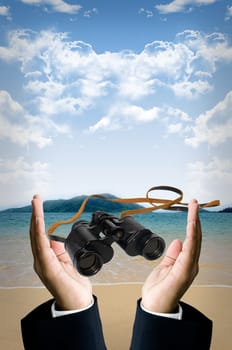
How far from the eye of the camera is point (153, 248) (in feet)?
2.77

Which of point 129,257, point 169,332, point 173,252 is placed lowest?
point 129,257

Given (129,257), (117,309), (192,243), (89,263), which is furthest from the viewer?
(129,257)

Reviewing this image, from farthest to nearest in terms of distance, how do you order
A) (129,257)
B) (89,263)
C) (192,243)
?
(129,257)
(89,263)
(192,243)

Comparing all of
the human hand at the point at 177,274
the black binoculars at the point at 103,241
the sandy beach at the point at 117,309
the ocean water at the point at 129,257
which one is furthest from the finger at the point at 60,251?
the ocean water at the point at 129,257

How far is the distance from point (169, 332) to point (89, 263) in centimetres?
19

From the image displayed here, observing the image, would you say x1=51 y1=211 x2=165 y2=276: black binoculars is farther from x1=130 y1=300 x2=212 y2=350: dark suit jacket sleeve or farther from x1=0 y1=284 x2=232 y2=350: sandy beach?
x1=0 y1=284 x2=232 y2=350: sandy beach

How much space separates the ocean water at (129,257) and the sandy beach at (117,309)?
32 centimetres

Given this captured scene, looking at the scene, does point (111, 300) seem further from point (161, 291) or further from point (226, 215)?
point (226, 215)

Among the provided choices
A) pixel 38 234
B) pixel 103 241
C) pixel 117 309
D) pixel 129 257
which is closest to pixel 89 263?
pixel 103 241

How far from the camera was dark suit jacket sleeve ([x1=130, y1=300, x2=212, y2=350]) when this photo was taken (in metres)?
0.66

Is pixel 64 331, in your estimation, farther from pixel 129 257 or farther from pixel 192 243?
pixel 129 257

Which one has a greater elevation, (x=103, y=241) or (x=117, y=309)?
(x=103, y=241)

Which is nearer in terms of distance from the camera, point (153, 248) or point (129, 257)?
point (153, 248)

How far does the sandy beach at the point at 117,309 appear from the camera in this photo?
1.13 m
